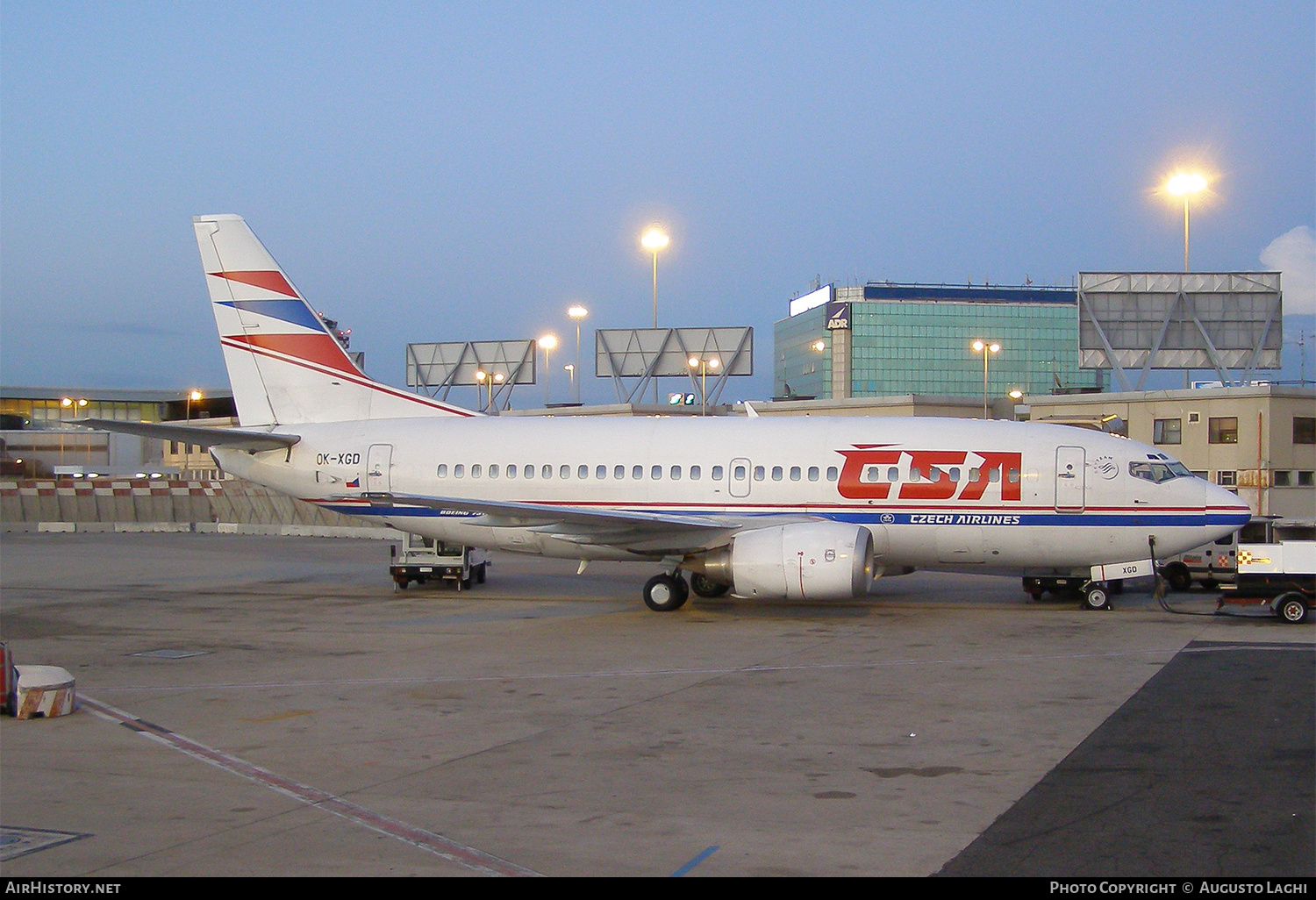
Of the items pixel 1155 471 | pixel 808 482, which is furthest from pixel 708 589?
pixel 1155 471

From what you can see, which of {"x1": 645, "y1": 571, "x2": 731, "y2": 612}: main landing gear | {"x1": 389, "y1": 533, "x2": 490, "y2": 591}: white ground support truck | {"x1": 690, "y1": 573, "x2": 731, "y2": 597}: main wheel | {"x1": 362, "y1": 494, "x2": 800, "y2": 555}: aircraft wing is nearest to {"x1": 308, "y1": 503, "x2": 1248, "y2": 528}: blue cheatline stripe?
{"x1": 362, "y1": 494, "x2": 800, "y2": 555}: aircraft wing

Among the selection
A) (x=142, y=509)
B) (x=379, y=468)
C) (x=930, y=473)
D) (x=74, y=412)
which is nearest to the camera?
(x=930, y=473)

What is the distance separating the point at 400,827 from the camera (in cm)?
870

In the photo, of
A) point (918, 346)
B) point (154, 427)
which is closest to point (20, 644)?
point (154, 427)

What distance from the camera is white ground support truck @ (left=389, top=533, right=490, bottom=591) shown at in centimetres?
2758

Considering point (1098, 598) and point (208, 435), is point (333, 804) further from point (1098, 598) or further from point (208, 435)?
point (1098, 598)

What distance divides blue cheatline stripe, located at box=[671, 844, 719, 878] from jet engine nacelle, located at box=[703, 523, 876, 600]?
12.0 meters

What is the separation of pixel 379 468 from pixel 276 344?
14.1ft

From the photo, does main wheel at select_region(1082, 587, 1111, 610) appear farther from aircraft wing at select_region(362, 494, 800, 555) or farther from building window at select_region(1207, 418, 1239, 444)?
building window at select_region(1207, 418, 1239, 444)

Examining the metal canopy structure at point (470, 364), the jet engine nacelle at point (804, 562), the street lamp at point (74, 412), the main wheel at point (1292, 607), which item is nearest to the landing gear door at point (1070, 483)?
the main wheel at point (1292, 607)

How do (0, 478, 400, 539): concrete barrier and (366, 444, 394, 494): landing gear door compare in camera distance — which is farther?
(0, 478, 400, 539): concrete barrier

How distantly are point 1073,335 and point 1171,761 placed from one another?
16425cm

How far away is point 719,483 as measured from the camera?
2317cm

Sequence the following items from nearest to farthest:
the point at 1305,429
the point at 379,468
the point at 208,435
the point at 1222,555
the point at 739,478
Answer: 1. the point at 739,478
2. the point at 208,435
3. the point at 379,468
4. the point at 1222,555
5. the point at 1305,429
